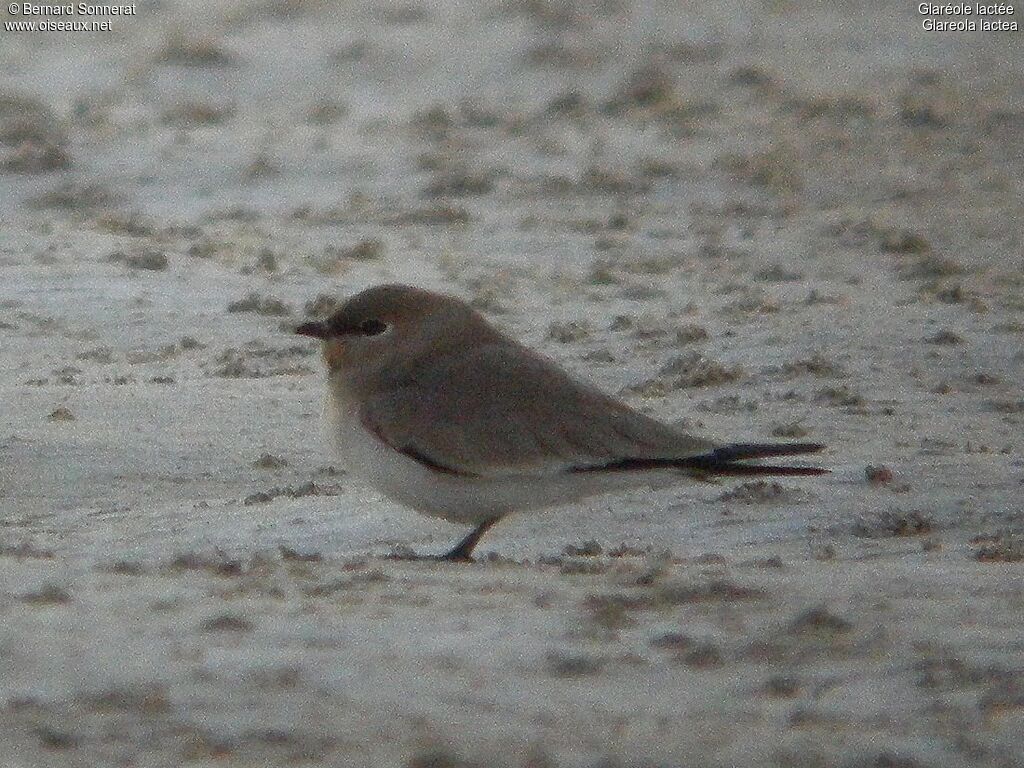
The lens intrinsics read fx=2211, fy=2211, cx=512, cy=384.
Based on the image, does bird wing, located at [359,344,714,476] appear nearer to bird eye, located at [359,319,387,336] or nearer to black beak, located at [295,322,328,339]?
Answer: bird eye, located at [359,319,387,336]

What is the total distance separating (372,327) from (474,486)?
67 cm

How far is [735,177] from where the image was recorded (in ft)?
→ 43.5

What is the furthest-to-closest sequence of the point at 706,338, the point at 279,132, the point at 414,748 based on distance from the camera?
the point at 279,132 < the point at 706,338 < the point at 414,748

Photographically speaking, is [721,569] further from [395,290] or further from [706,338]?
[706,338]

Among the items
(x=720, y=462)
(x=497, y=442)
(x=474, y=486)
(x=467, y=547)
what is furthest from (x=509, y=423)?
(x=720, y=462)

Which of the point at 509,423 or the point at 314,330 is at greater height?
the point at 314,330

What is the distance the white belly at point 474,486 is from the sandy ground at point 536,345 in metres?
0.21

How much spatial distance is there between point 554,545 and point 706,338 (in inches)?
110

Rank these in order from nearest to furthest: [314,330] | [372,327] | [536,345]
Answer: [372,327], [314,330], [536,345]

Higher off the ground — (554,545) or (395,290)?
(395,290)

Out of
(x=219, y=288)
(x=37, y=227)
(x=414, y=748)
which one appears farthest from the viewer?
(x=37, y=227)

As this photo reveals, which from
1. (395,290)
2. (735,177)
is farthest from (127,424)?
(735,177)

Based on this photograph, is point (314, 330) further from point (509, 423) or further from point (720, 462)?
point (720, 462)

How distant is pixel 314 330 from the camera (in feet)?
20.7
